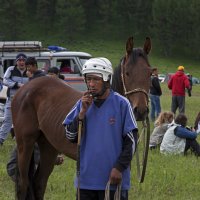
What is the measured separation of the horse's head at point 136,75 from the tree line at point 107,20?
65.3 metres

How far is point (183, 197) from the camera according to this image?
250 inches

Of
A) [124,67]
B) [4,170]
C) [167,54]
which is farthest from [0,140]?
[167,54]

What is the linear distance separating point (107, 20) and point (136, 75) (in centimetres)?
8264

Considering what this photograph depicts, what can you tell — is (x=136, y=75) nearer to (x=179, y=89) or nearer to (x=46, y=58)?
(x=179, y=89)

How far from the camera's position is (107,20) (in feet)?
284

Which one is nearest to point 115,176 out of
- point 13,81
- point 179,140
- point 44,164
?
point 44,164

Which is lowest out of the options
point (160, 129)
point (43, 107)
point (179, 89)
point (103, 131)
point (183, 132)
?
point (179, 89)

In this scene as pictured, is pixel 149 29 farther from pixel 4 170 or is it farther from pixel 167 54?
pixel 4 170

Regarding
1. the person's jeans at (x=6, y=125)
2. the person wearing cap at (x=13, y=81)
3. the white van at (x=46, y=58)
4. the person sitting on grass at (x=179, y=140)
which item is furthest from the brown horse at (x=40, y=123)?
the white van at (x=46, y=58)

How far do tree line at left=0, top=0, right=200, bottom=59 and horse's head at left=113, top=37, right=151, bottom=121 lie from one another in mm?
65285

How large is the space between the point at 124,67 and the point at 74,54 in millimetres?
13866

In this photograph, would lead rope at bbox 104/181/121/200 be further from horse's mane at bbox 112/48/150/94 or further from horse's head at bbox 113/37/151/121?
horse's mane at bbox 112/48/150/94

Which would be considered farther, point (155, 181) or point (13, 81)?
point (13, 81)

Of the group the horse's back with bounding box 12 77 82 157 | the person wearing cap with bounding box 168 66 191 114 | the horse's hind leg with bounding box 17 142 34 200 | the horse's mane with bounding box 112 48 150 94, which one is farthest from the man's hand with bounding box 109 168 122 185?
the person wearing cap with bounding box 168 66 191 114
